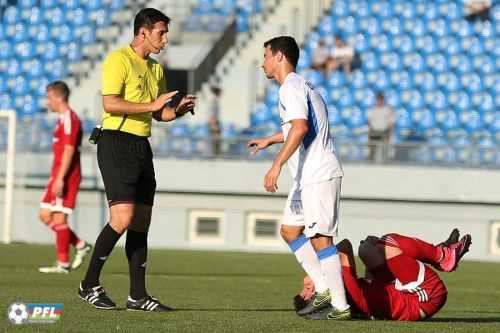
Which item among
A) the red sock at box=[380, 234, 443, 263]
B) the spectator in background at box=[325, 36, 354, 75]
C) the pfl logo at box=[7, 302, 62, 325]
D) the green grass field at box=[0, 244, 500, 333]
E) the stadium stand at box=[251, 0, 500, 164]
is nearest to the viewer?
the pfl logo at box=[7, 302, 62, 325]

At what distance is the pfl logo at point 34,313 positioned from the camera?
6.72 m

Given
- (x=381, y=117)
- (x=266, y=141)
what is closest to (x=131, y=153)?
(x=266, y=141)

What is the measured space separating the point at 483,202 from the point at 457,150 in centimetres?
92

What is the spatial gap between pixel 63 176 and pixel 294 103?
550cm

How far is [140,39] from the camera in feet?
29.3

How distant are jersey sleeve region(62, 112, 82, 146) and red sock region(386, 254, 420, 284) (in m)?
5.53

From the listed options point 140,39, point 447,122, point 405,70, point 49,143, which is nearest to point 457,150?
point 447,122

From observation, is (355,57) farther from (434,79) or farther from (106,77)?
(106,77)

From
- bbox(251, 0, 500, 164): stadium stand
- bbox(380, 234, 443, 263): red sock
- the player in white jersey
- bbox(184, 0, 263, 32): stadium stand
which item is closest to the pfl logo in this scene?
the player in white jersey

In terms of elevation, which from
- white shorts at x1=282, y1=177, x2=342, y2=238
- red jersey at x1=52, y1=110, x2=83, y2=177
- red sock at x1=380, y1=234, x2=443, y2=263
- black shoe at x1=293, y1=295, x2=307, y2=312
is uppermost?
red jersey at x1=52, y1=110, x2=83, y2=177

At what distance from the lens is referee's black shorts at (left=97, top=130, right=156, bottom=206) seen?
8.68 meters

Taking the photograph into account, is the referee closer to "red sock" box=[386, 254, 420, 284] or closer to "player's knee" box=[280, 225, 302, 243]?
"player's knee" box=[280, 225, 302, 243]

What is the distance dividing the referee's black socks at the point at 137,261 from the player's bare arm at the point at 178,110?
0.88 meters

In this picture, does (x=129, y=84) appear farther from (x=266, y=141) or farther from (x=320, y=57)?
(x=320, y=57)
